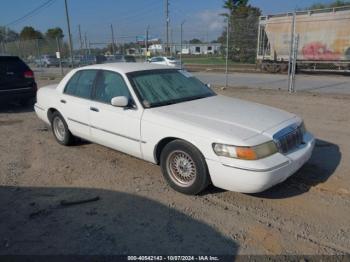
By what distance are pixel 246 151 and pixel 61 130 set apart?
379cm

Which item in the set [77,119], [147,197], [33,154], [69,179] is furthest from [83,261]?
[33,154]

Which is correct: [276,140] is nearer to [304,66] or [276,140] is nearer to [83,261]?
[83,261]

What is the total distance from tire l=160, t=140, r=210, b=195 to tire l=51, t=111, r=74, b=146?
7.79 ft

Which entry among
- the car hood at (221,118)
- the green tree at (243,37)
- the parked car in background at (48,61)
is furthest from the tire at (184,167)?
the parked car in background at (48,61)

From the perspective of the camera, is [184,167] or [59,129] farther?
[59,129]

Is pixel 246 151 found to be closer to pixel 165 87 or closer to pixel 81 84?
pixel 165 87

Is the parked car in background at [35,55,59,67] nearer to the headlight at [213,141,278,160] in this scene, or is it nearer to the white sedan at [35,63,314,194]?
the white sedan at [35,63,314,194]

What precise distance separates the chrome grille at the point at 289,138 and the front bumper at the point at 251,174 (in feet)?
0.31

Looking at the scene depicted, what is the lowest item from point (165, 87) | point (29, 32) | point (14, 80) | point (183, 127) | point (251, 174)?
point (251, 174)

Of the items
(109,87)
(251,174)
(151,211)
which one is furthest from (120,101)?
(251,174)

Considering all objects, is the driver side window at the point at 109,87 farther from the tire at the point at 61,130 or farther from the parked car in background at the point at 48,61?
the parked car in background at the point at 48,61

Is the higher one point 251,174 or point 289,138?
point 289,138

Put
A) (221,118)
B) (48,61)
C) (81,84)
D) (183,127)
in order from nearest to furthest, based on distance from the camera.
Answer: (183,127)
(221,118)
(81,84)
(48,61)

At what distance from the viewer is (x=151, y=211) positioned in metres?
3.62
